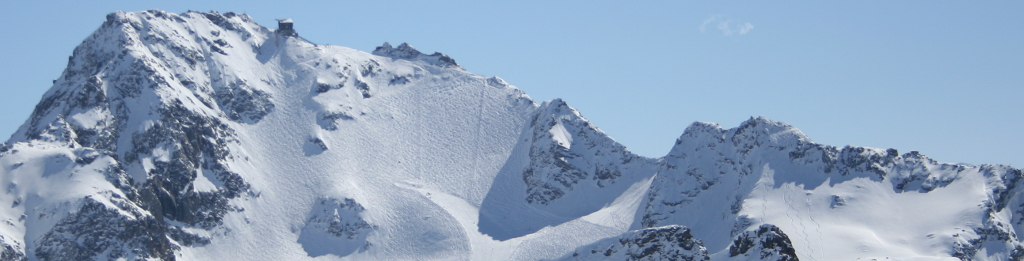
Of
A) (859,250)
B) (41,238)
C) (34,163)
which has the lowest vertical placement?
(41,238)

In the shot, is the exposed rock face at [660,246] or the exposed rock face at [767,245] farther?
the exposed rock face at [660,246]

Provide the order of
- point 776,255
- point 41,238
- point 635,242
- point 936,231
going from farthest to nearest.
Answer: point 936,231 < point 41,238 < point 635,242 < point 776,255

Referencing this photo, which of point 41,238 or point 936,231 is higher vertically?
point 936,231

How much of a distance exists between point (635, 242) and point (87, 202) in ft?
307

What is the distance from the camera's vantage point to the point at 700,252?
439ft

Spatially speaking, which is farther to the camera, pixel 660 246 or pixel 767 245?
pixel 660 246

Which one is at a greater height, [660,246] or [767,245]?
[767,245]

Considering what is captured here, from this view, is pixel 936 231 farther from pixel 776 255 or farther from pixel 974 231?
pixel 776 255

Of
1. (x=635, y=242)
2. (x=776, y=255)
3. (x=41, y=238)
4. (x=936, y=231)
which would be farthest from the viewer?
(x=936, y=231)

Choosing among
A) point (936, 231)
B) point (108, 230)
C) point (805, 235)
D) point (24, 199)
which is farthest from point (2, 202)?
point (936, 231)

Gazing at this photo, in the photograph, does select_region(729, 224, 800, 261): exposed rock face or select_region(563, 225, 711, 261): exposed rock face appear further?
select_region(563, 225, 711, 261): exposed rock face

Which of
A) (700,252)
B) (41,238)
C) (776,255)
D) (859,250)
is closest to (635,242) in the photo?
(700,252)

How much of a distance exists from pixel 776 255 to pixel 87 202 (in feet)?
361

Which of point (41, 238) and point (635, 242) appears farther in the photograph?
point (41, 238)
